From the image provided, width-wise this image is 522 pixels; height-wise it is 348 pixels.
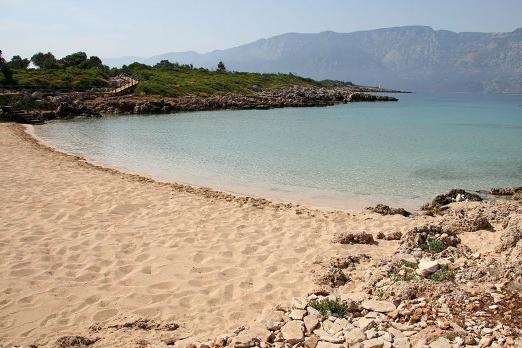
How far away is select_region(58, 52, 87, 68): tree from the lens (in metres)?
87.0

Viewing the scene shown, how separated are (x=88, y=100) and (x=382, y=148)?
130ft

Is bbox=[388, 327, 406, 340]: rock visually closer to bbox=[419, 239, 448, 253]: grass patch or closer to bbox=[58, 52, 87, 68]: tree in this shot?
bbox=[419, 239, 448, 253]: grass patch

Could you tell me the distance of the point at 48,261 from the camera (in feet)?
29.8

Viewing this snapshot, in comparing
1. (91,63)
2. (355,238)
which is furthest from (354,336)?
(91,63)

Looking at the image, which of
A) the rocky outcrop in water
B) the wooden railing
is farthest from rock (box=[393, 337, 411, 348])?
the wooden railing

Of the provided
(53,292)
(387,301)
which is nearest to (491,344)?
(387,301)

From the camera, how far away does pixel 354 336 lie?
5.57 metres

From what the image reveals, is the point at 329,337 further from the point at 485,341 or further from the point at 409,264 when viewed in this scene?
the point at 409,264

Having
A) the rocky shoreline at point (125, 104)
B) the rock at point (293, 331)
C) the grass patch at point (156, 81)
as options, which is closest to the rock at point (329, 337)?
the rock at point (293, 331)

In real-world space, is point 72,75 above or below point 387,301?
above

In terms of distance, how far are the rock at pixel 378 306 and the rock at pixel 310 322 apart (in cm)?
86

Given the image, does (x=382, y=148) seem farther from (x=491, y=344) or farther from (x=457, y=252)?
(x=491, y=344)

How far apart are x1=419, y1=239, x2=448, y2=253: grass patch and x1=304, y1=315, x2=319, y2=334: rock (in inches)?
161

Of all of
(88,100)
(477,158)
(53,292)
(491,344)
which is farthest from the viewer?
(88,100)
